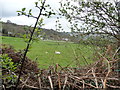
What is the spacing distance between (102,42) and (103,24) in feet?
1.28

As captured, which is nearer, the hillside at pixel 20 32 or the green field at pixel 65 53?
the hillside at pixel 20 32

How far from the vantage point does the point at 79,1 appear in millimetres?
3461

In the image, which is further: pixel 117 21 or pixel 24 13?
pixel 117 21

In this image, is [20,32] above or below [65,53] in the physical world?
above

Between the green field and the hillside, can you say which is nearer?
the hillside

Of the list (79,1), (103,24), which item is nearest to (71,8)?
(79,1)

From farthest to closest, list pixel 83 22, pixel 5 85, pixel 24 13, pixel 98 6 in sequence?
pixel 83 22, pixel 98 6, pixel 5 85, pixel 24 13

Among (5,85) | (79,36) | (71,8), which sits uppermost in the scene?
(71,8)

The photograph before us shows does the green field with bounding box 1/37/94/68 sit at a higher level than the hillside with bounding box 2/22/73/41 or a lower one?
lower

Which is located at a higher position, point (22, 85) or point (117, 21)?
point (117, 21)

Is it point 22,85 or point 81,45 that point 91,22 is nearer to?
point 81,45

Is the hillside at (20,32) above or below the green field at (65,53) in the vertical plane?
above

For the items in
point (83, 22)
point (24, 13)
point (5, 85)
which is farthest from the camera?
point (83, 22)

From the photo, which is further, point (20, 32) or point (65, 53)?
point (65, 53)
